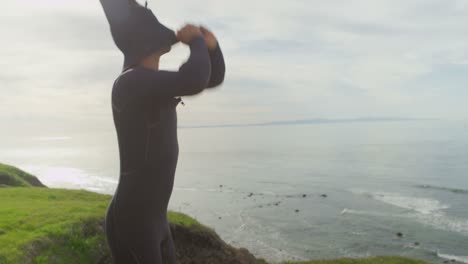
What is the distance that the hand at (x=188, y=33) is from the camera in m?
2.84

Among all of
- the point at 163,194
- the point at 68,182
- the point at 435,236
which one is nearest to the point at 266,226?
the point at 435,236

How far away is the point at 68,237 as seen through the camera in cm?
1148

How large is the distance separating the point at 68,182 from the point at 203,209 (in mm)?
36776

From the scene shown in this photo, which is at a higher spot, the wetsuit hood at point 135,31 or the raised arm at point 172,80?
the wetsuit hood at point 135,31

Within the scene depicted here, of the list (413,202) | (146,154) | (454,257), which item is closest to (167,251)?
(146,154)

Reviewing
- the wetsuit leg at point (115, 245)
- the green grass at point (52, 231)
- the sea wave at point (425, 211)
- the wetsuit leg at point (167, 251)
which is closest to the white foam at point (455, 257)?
the sea wave at point (425, 211)

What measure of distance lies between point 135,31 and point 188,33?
0.39 meters

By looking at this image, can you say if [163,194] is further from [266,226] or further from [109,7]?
[266,226]

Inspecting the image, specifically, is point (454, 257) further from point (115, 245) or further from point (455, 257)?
point (115, 245)

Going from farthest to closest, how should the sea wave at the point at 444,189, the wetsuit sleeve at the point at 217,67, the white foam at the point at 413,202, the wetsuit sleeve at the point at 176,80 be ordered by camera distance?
1. the sea wave at the point at 444,189
2. the white foam at the point at 413,202
3. the wetsuit sleeve at the point at 217,67
4. the wetsuit sleeve at the point at 176,80

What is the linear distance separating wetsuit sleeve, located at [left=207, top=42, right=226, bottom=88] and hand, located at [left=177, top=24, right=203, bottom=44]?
0.32m

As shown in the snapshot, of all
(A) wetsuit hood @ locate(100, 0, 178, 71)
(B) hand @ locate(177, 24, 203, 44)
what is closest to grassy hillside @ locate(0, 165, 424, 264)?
(A) wetsuit hood @ locate(100, 0, 178, 71)

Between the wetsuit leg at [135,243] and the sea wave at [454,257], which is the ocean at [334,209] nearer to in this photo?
the sea wave at [454,257]

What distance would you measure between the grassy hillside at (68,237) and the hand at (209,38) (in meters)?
8.51
